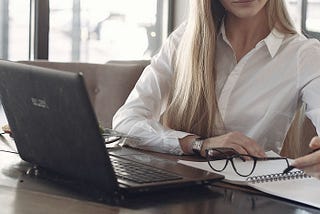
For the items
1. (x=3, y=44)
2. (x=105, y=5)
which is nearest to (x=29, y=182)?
(x=3, y=44)

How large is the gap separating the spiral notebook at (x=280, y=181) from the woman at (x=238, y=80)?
1.30 feet

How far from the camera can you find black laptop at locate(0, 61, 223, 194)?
0.84 meters

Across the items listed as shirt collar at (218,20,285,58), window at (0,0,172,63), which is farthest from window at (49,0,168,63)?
shirt collar at (218,20,285,58)

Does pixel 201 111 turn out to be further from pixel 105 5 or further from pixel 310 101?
pixel 105 5

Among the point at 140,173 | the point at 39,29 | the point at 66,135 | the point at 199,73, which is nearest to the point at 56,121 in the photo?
the point at 66,135

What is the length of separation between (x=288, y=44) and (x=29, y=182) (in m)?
0.94

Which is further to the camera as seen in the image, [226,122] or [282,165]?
[226,122]

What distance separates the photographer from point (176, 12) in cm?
379

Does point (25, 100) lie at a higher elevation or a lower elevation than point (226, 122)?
higher

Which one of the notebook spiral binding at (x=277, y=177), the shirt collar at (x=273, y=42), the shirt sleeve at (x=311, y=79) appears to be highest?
the shirt collar at (x=273, y=42)

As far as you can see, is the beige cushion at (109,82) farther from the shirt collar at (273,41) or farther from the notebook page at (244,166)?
the notebook page at (244,166)

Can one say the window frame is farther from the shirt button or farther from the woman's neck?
the woman's neck

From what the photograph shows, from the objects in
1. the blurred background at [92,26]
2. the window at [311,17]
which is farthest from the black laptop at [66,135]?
the window at [311,17]

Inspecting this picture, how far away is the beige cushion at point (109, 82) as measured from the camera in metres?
2.23
